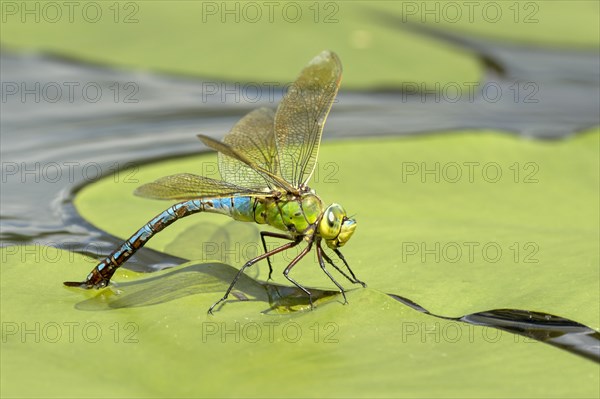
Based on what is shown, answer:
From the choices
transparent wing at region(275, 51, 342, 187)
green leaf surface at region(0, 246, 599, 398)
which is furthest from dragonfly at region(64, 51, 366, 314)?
green leaf surface at region(0, 246, 599, 398)

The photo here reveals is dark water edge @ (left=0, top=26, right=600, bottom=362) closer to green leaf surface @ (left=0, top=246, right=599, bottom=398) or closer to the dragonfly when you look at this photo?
the dragonfly

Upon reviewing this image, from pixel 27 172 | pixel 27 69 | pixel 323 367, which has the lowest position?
pixel 323 367

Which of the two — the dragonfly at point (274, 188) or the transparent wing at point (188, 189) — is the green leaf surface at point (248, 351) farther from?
the transparent wing at point (188, 189)

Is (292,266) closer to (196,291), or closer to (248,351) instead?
(196,291)

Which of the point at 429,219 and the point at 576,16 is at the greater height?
the point at 576,16

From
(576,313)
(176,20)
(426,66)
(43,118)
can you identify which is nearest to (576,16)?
(426,66)

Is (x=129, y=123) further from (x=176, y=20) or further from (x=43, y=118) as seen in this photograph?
(x=176, y=20)
